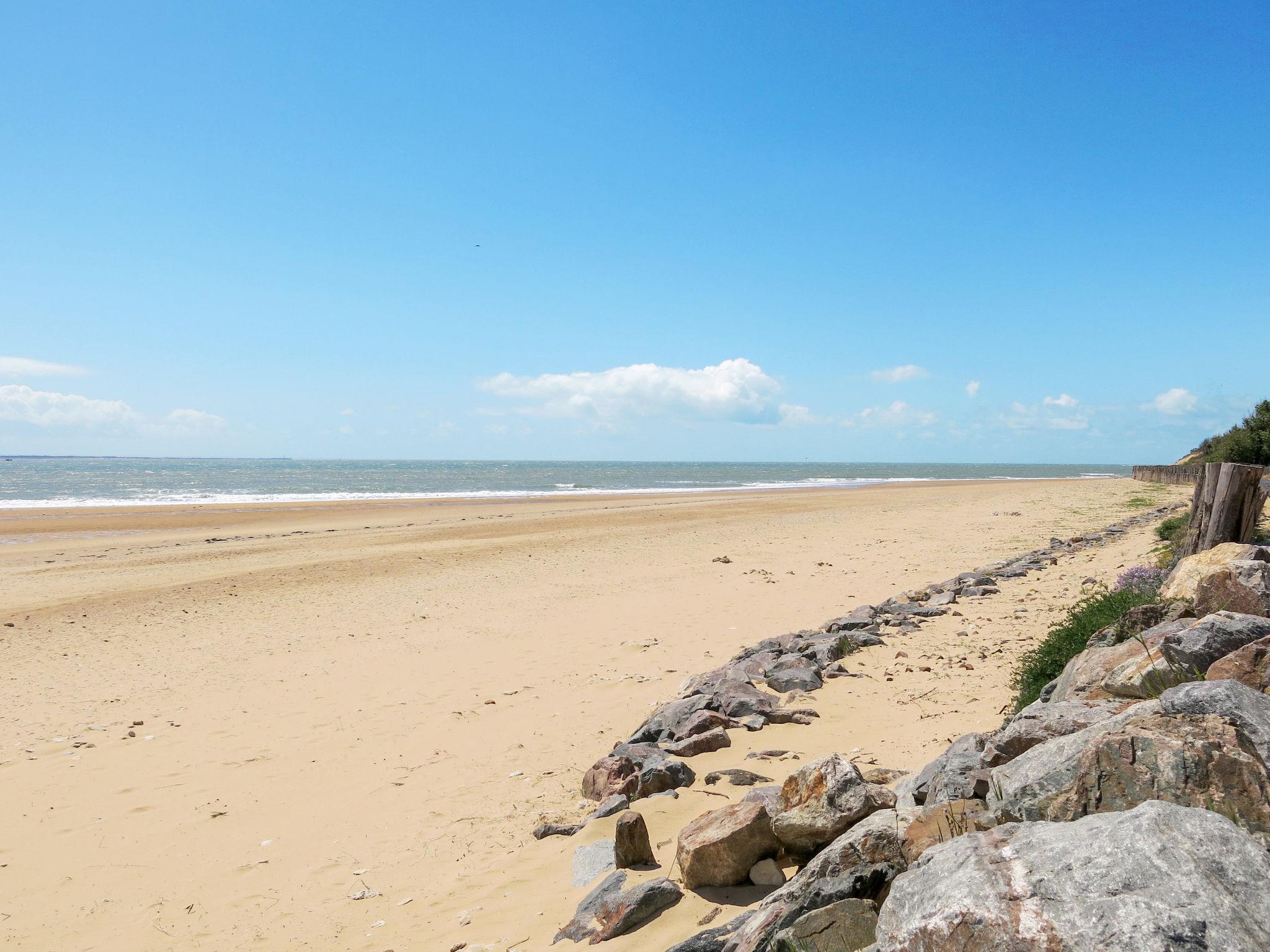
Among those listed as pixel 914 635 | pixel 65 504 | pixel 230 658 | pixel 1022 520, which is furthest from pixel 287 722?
pixel 65 504

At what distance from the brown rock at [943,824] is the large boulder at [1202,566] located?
363 cm

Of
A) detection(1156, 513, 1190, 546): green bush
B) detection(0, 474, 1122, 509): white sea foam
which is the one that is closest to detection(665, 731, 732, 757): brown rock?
detection(1156, 513, 1190, 546): green bush

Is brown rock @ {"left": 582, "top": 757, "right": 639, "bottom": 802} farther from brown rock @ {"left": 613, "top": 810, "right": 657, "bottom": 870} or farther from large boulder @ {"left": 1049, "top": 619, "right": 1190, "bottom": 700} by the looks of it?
large boulder @ {"left": 1049, "top": 619, "right": 1190, "bottom": 700}

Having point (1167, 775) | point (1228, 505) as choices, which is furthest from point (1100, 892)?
point (1228, 505)

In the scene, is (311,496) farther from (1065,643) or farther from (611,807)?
(1065,643)

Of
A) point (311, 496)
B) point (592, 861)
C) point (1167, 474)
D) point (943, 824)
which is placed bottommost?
point (311, 496)

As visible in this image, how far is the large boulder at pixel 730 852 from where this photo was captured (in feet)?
12.8

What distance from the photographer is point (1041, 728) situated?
3.66m

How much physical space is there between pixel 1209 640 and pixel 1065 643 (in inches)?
89.4

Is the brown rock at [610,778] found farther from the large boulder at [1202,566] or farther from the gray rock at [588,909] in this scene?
the large boulder at [1202,566]

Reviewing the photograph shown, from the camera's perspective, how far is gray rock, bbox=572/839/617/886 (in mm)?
4492

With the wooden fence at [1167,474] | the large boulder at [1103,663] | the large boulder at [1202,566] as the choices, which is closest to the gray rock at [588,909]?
the large boulder at [1103,663]

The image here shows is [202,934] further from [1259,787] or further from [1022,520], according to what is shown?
[1022,520]

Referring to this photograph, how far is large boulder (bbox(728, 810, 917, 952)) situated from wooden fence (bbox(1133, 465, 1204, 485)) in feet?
107
